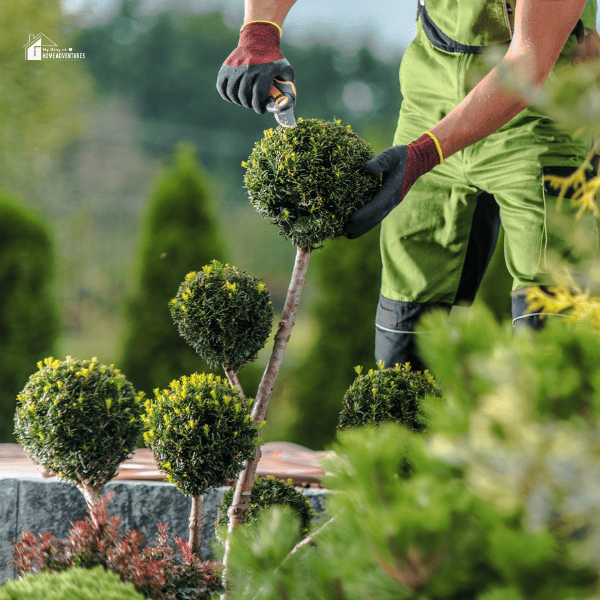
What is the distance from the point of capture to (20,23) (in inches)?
177

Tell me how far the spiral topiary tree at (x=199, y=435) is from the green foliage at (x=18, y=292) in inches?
85.4

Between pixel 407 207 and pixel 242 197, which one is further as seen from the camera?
pixel 242 197

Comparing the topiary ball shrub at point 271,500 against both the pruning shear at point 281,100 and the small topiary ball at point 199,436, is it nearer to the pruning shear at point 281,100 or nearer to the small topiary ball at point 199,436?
the small topiary ball at point 199,436

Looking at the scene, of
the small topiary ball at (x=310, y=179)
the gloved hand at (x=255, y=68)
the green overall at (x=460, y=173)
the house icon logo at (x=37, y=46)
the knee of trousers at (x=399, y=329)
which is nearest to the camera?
the small topiary ball at (x=310, y=179)

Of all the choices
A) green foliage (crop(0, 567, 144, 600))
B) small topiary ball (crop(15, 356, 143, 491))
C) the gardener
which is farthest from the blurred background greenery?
green foliage (crop(0, 567, 144, 600))

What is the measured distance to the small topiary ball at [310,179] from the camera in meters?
1.34

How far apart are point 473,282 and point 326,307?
1.46 m

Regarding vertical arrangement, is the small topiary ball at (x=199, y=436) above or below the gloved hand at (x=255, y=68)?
below

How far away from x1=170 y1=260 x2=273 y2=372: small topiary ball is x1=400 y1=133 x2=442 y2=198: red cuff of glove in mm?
504

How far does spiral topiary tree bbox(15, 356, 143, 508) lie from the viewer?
1527 millimetres

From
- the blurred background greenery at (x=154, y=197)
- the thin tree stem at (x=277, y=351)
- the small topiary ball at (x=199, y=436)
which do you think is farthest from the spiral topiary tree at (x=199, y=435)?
the blurred background greenery at (x=154, y=197)

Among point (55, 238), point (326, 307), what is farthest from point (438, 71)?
point (55, 238)

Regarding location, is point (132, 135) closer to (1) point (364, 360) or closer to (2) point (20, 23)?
(2) point (20, 23)

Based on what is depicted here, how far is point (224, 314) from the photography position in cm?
146
